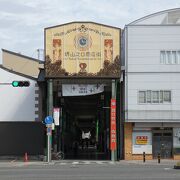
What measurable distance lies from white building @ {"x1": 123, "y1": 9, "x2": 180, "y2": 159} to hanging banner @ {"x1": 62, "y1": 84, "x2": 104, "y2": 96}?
2.68 meters

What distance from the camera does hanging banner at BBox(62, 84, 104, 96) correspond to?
1897 inches

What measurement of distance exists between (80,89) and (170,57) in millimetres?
8527

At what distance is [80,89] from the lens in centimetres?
4822

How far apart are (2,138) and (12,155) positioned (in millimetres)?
1799

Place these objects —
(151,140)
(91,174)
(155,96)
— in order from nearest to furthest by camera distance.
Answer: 1. (91,174)
2. (155,96)
3. (151,140)

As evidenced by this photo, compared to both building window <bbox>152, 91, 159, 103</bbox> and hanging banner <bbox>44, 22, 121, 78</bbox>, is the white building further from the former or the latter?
hanging banner <bbox>44, 22, 121, 78</bbox>

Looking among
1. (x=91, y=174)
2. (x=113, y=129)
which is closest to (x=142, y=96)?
(x=113, y=129)

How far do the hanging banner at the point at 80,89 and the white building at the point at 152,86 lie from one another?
2.68m

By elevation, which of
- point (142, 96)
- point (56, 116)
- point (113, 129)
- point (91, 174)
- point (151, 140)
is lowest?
point (91, 174)

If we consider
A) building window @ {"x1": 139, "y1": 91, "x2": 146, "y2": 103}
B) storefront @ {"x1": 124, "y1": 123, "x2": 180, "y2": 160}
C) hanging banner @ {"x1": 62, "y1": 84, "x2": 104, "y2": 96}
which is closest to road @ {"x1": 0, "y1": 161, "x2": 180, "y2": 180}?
storefront @ {"x1": 124, "y1": 123, "x2": 180, "y2": 160}

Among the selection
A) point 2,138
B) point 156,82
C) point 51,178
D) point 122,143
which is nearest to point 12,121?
point 2,138

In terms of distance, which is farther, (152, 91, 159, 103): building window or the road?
(152, 91, 159, 103): building window

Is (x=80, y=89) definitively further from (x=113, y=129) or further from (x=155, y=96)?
(x=155, y=96)

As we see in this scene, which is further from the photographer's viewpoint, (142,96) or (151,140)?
(151,140)
